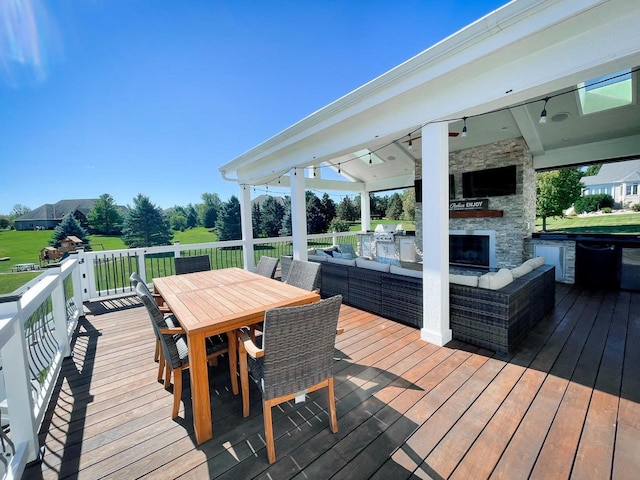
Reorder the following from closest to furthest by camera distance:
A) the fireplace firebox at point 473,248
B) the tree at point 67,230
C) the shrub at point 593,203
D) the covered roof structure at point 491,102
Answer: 1. the covered roof structure at point 491,102
2. the fireplace firebox at point 473,248
3. the shrub at point 593,203
4. the tree at point 67,230

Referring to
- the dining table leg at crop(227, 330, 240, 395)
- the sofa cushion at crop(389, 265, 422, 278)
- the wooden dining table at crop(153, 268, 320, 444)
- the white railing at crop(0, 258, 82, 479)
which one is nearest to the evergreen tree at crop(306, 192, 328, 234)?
the sofa cushion at crop(389, 265, 422, 278)

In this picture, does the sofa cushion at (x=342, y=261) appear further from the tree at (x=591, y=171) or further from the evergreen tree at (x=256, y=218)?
the evergreen tree at (x=256, y=218)

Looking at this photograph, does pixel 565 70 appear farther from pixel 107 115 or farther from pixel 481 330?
pixel 107 115

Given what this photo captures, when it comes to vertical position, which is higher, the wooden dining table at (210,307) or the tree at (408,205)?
the tree at (408,205)

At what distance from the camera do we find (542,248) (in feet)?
19.2

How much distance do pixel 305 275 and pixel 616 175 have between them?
13417 millimetres

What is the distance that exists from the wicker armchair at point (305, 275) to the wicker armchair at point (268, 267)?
17.6 inches

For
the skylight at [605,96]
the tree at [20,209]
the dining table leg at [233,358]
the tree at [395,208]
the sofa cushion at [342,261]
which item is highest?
the tree at [20,209]

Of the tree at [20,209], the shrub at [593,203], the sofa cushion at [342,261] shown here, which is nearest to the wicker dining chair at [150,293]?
the sofa cushion at [342,261]

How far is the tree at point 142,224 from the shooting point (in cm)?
2367

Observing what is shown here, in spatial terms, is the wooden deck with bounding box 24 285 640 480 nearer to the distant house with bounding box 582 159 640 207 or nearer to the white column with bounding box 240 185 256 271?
the white column with bounding box 240 185 256 271

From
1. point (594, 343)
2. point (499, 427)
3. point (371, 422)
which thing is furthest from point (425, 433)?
point (594, 343)

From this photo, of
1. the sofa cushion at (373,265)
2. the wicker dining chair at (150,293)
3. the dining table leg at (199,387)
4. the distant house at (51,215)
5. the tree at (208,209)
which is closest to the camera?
the dining table leg at (199,387)

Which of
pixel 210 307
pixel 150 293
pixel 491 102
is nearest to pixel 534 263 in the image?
pixel 491 102
